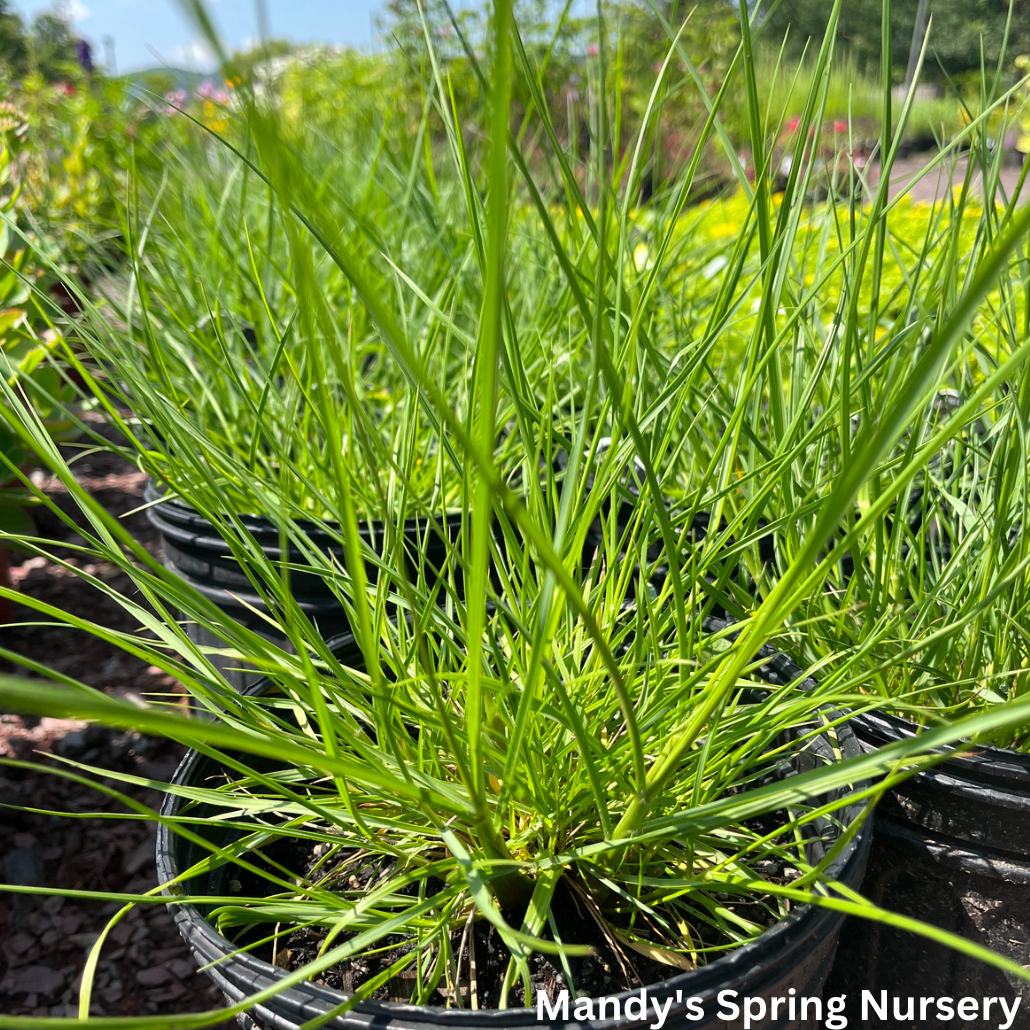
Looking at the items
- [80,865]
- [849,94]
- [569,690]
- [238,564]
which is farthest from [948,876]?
[80,865]

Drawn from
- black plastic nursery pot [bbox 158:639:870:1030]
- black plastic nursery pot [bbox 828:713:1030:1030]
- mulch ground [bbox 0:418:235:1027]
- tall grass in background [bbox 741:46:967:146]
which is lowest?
mulch ground [bbox 0:418:235:1027]

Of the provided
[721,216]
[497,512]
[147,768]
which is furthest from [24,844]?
[721,216]

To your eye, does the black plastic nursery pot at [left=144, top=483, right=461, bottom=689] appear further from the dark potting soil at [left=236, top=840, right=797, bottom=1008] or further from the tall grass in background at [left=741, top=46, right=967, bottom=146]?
the tall grass in background at [left=741, top=46, right=967, bottom=146]

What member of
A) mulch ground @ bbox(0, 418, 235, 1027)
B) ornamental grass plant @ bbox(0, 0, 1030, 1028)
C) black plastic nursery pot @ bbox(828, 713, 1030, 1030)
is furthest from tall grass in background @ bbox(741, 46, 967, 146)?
mulch ground @ bbox(0, 418, 235, 1027)

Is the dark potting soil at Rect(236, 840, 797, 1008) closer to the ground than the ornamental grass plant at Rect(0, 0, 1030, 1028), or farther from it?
closer to the ground

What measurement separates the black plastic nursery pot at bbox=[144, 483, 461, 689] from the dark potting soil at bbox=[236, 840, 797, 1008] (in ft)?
1.21

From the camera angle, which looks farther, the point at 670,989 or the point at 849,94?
the point at 849,94

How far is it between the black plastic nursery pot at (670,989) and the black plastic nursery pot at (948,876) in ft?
0.44

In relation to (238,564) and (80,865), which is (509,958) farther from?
(80,865)

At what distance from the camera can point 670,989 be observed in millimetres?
428

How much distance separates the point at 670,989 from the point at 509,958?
0.16 metres

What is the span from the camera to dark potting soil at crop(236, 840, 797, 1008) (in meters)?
0.54

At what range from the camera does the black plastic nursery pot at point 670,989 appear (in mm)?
424

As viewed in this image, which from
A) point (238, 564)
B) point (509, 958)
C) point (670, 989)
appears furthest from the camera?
point (238, 564)
